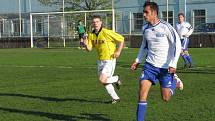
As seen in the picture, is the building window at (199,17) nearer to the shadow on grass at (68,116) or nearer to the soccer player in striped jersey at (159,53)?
the shadow on grass at (68,116)

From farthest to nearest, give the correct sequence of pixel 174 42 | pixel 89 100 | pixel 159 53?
pixel 89 100
pixel 159 53
pixel 174 42

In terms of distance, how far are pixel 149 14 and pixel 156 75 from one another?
3.43 feet

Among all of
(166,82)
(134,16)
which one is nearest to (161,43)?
(166,82)

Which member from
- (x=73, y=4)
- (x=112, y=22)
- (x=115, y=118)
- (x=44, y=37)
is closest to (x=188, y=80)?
(x=115, y=118)

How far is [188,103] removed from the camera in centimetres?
1177

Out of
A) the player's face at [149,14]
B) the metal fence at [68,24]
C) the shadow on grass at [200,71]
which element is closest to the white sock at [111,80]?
the player's face at [149,14]

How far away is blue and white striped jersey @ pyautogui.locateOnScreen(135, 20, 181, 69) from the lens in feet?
30.3

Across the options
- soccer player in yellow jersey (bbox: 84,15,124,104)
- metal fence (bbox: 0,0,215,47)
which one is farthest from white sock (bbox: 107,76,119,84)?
metal fence (bbox: 0,0,215,47)

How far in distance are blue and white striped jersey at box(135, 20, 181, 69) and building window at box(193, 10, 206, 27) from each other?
41.4 m

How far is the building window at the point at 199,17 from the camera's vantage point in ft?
169

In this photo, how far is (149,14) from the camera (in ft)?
29.7

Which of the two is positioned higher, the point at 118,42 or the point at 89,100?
the point at 118,42

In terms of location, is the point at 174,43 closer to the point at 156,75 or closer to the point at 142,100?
the point at 156,75

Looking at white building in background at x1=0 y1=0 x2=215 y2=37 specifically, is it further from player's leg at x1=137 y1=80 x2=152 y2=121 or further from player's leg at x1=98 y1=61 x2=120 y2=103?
player's leg at x1=137 y1=80 x2=152 y2=121
